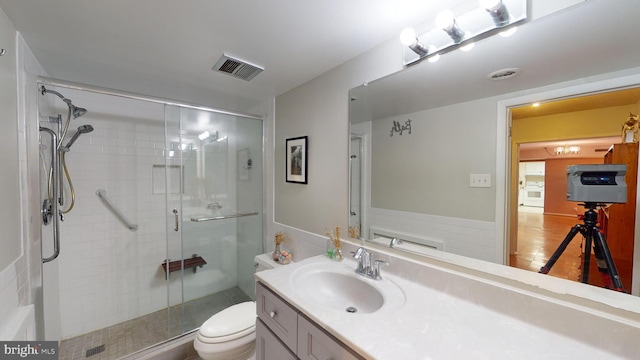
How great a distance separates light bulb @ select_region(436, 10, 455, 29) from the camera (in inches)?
37.9

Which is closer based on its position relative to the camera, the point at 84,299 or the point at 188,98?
the point at 84,299

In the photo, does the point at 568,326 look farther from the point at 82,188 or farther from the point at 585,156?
the point at 82,188

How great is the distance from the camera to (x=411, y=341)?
2.40 ft

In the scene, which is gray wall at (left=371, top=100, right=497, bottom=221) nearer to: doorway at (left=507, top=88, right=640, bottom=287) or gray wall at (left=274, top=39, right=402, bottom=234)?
doorway at (left=507, top=88, right=640, bottom=287)

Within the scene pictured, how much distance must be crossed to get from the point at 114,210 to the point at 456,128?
2.84 m

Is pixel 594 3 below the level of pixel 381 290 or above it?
above

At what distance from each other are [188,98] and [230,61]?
1063 millimetres

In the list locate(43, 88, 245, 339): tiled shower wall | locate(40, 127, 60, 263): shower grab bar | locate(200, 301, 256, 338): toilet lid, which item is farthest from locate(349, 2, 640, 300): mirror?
locate(40, 127, 60, 263): shower grab bar

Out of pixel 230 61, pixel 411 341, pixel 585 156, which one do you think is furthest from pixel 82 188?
pixel 585 156

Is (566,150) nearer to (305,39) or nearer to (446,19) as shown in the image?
(446,19)

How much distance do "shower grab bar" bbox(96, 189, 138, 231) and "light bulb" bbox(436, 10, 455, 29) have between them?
9.33ft

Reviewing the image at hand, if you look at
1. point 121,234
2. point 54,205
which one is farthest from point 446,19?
point 121,234

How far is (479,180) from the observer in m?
1.04

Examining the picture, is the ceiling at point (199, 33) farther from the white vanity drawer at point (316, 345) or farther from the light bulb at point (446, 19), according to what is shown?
the white vanity drawer at point (316, 345)
